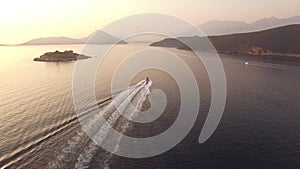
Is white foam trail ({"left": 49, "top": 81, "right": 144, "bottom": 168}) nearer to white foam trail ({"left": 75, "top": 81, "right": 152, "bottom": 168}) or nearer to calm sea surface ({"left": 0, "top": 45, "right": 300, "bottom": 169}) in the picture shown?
calm sea surface ({"left": 0, "top": 45, "right": 300, "bottom": 169})

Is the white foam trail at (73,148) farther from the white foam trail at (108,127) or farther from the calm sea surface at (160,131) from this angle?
the white foam trail at (108,127)

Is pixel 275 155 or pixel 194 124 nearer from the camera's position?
pixel 275 155

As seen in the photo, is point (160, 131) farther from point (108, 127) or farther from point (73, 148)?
point (73, 148)

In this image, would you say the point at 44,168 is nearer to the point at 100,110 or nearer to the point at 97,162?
the point at 97,162

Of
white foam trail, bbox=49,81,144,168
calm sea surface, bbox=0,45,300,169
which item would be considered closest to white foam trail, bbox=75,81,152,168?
calm sea surface, bbox=0,45,300,169

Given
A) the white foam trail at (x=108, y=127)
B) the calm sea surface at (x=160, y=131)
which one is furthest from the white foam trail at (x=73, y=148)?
the white foam trail at (x=108, y=127)

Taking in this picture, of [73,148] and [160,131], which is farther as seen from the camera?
[160,131]

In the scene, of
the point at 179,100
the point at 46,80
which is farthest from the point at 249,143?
the point at 46,80

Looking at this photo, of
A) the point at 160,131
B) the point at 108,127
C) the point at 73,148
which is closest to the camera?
the point at 73,148

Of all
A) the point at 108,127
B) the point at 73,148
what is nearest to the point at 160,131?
the point at 108,127

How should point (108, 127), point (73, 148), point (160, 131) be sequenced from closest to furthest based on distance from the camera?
point (73, 148) < point (108, 127) < point (160, 131)

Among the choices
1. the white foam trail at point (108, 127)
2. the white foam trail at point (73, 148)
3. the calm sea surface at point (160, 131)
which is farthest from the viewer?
the calm sea surface at point (160, 131)
